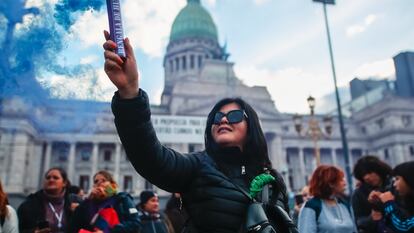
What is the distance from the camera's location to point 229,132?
6.76 feet

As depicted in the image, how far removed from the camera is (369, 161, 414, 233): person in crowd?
3.15 metres

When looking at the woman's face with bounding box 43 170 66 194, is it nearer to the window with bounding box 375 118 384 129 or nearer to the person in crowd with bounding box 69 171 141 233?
the person in crowd with bounding box 69 171 141 233

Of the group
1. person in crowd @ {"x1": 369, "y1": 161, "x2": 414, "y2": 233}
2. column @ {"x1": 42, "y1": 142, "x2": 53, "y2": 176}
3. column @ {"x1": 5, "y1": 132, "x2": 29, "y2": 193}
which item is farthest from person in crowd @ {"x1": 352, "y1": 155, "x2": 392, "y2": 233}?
column @ {"x1": 42, "y1": 142, "x2": 53, "y2": 176}

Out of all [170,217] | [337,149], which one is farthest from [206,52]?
[170,217]

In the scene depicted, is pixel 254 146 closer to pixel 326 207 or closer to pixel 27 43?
pixel 27 43

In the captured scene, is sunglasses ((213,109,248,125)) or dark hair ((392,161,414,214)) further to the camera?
dark hair ((392,161,414,214))

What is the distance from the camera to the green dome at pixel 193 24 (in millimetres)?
61219

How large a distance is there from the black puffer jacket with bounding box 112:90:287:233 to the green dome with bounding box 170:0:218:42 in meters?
60.4

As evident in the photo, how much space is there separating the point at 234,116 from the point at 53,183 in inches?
128

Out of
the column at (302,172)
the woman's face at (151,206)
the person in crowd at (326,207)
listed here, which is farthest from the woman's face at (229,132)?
the column at (302,172)

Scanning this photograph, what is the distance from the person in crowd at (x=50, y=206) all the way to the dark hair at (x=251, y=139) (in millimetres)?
2963

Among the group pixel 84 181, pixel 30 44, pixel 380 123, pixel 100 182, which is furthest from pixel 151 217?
pixel 380 123

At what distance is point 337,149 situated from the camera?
53094mm

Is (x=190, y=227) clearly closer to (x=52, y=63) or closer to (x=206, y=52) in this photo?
(x=52, y=63)
